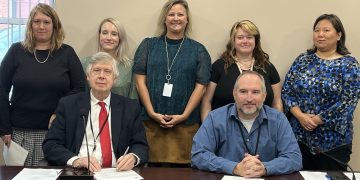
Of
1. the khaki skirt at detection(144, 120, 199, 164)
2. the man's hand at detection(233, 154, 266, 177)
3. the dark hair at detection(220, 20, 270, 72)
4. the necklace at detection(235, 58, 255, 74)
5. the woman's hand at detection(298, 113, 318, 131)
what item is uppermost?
the dark hair at detection(220, 20, 270, 72)

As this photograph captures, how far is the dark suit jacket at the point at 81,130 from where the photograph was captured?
2.46m

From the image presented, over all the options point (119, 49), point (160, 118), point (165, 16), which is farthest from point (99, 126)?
point (165, 16)

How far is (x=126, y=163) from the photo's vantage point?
2275 mm

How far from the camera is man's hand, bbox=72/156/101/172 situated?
7.24ft

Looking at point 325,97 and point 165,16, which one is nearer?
point 325,97

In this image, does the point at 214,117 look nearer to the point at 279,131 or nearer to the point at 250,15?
the point at 279,131

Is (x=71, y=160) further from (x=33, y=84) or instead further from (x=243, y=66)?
(x=243, y=66)

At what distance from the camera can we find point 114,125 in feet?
8.41

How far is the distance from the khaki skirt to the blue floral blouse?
35.2 inches

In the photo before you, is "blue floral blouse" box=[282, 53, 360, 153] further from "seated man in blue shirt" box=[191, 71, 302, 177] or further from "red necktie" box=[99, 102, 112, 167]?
"red necktie" box=[99, 102, 112, 167]

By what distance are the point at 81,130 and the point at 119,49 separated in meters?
1.05

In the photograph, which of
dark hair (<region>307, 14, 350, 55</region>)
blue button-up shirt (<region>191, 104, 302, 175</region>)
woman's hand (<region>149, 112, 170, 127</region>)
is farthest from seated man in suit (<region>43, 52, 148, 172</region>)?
dark hair (<region>307, 14, 350, 55</region>)

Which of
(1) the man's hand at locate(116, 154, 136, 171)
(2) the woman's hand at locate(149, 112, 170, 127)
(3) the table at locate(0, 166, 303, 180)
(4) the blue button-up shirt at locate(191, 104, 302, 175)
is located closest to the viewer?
(3) the table at locate(0, 166, 303, 180)

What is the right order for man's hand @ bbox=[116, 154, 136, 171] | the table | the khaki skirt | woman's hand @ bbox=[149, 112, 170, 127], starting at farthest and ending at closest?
the khaki skirt → woman's hand @ bbox=[149, 112, 170, 127] → man's hand @ bbox=[116, 154, 136, 171] → the table
